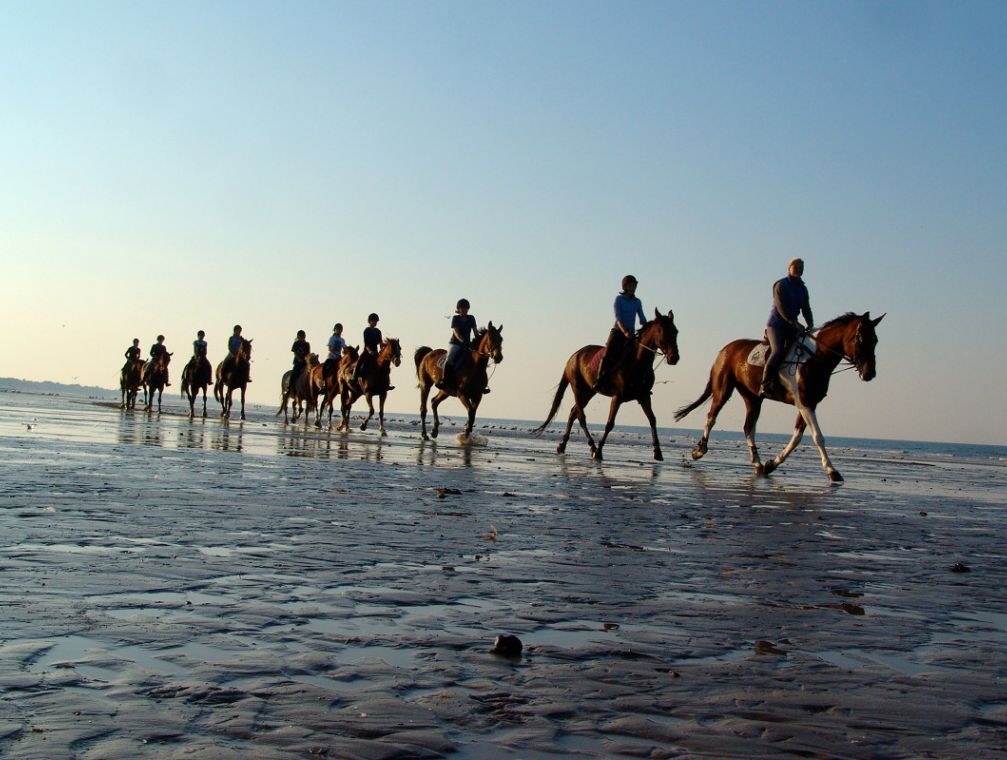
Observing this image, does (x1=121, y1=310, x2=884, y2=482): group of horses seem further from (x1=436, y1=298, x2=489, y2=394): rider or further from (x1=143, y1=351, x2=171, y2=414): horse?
(x1=143, y1=351, x2=171, y2=414): horse

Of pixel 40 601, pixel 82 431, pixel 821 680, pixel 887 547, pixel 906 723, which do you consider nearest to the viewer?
pixel 906 723

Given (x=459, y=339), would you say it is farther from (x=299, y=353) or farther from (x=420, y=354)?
(x=299, y=353)

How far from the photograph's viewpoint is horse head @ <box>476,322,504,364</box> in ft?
66.2

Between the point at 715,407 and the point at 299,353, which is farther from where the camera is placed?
the point at 299,353

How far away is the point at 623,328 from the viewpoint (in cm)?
1683

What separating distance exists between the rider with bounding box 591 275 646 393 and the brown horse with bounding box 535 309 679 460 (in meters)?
0.11

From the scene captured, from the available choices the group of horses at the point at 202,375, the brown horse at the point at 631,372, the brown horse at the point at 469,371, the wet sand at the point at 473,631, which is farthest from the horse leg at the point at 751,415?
the group of horses at the point at 202,375

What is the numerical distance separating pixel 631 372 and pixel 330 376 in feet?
42.8

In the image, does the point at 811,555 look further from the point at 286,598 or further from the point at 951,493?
the point at 951,493

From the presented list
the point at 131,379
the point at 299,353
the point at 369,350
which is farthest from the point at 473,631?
the point at 131,379

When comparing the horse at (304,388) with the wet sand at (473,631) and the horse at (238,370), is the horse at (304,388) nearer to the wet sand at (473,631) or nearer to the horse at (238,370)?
the horse at (238,370)

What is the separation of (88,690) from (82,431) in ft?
52.8

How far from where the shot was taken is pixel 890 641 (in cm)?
376

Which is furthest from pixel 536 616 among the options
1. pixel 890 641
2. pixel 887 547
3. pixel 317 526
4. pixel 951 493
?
pixel 951 493
